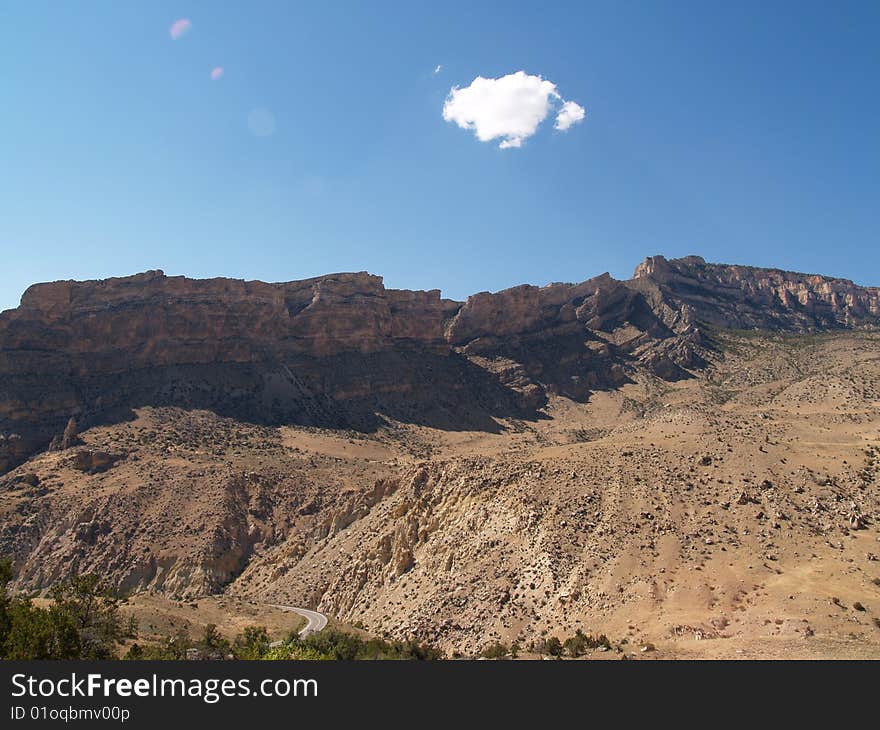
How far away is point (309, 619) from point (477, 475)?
1452cm

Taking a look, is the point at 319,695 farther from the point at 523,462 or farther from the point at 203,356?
the point at 203,356

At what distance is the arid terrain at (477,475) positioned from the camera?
30.6 meters

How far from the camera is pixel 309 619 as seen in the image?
4162 cm

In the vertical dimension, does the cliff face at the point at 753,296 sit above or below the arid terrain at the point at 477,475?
above

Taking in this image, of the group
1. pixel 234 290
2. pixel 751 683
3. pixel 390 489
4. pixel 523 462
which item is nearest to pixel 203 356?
pixel 234 290

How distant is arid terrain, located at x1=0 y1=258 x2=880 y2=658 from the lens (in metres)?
30.6

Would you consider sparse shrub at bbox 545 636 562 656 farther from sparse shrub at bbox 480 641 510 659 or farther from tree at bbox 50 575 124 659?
tree at bbox 50 575 124 659

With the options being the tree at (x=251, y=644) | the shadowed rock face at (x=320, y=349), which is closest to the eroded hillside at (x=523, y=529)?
the tree at (x=251, y=644)

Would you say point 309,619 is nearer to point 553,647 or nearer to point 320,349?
point 553,647

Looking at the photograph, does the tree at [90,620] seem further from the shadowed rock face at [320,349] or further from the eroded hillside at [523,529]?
the shadowed rock face at [320,349]

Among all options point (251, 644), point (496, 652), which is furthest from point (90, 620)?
point (496, 652)

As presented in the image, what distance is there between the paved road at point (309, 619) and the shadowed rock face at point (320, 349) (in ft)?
172

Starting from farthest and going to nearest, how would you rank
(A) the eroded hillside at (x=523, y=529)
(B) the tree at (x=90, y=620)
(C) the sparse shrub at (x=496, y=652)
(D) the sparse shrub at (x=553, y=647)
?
(A) the eroded hillside at (x=523, y=529), (C) the sparse shrub at (x=496, y=652), (B) the tree at (x=90, y=620), (D) the sparse shrub at (x=553, y=647)

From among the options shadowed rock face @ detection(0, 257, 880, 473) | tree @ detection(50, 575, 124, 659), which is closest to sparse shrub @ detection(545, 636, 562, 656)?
tree @ detection(50, 575, 124, 659)
